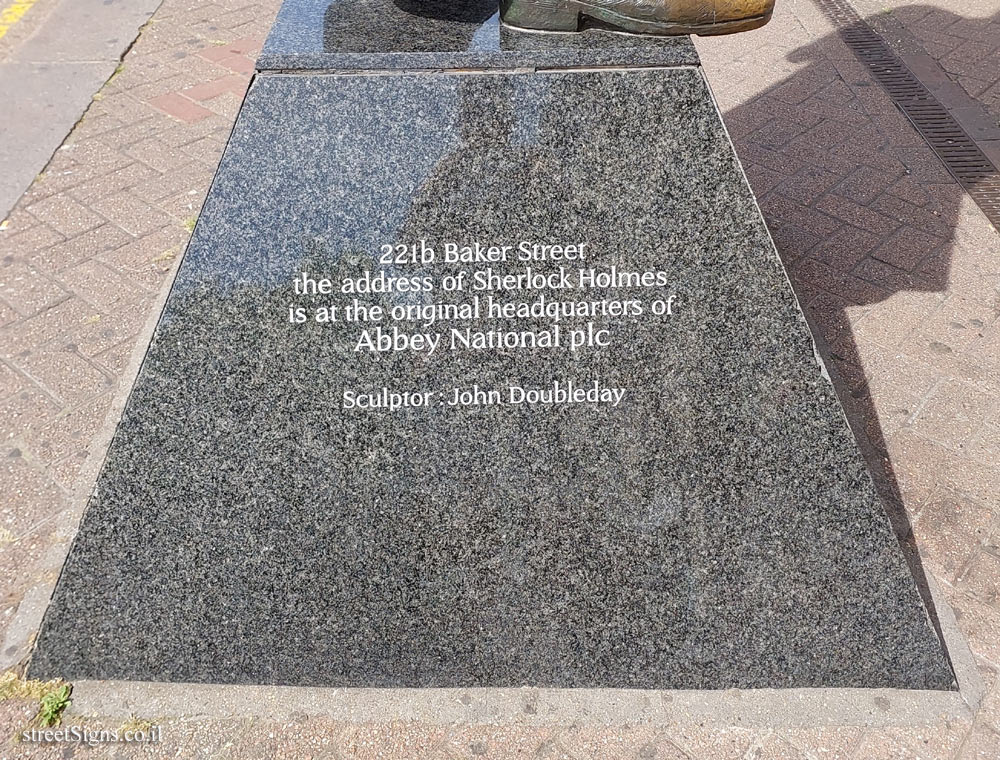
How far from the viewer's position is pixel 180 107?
4.63m

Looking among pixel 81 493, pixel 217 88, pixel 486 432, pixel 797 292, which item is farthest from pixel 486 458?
pixel 217 88

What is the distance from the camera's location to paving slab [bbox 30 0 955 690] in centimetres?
173

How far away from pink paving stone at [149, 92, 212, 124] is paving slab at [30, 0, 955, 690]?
3169 mm

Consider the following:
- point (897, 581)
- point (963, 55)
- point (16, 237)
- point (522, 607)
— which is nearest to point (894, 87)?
point (963, 55)

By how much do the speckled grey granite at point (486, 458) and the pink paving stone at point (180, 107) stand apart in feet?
10.4

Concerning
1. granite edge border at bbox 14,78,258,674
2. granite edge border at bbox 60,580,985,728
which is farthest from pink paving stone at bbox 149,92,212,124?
granite edge border at bbox 60,580,985,728

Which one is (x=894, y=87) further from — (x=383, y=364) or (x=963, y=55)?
(x=383, y=364)

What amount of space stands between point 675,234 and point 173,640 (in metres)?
1.49

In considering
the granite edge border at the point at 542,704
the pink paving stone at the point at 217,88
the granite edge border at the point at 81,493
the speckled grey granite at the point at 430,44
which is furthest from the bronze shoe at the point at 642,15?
the pink paving stone at the point at 217,88

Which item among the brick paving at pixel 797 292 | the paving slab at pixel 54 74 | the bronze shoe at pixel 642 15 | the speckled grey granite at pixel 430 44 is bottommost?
the brick paving at pixel 797 292

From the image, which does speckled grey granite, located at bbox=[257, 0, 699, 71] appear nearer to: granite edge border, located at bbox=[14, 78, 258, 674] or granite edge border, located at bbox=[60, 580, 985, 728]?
granite edge border, located at bbox=[14, 78, 258, 674]

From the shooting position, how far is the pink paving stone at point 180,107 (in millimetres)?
4539

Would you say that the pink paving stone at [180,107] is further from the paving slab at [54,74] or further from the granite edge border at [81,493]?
the granite edge border at [81,493]

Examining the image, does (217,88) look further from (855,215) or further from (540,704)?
(540,704)
